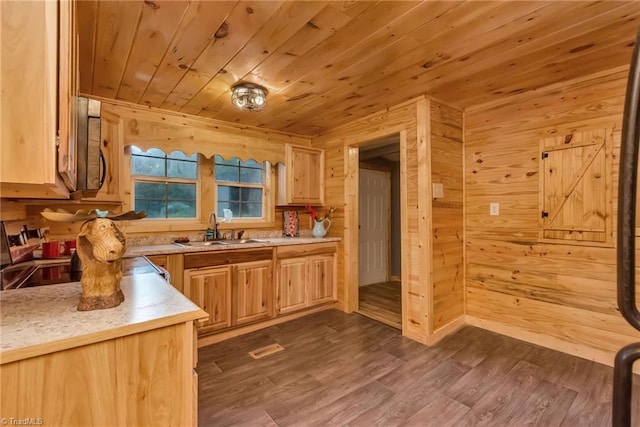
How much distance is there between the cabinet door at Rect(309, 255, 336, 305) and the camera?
344 centimetres

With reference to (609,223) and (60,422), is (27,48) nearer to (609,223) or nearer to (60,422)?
(60,422)

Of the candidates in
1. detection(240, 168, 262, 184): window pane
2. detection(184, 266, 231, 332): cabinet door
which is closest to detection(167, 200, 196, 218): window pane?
detection(240, 168, 262, 184): window pane

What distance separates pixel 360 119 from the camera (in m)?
3.31

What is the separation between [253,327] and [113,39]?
8.57 ft

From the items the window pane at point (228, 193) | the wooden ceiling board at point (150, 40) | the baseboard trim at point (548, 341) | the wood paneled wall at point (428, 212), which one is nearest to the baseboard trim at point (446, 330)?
the wood paneled wall at point (428, 212)

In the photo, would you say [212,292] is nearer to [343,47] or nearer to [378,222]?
[343,47]

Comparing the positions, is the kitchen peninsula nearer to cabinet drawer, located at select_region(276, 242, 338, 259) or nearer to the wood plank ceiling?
the wood plank ceiling

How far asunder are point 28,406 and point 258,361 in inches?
69.2

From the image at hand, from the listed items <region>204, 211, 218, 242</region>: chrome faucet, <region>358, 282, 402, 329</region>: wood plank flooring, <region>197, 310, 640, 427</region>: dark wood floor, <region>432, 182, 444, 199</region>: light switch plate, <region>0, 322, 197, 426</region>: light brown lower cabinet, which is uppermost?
<region>432, 182, 444, 199</region>: light switch plate

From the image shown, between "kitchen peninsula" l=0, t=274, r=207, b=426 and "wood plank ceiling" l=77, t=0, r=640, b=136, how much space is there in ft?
Result: 4.87

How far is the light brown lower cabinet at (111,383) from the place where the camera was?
2.63 ft

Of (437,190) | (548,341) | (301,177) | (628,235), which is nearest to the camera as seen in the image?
(628,235)

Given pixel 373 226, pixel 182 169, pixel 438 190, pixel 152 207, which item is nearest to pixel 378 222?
pixel 373 226

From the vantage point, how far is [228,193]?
3.55 metres
